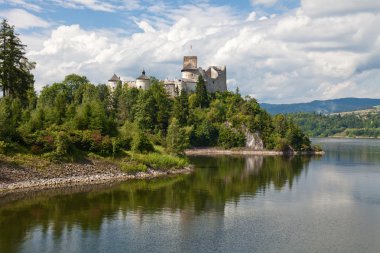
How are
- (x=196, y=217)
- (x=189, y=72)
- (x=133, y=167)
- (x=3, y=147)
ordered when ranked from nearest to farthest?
(x=196, y=217)
(x=3, y=147)
(x=133, y=167)
(x=189, y=72)

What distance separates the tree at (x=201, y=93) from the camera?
112131 mm

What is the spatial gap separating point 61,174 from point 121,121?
45.8 m

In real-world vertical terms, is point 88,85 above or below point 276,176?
above

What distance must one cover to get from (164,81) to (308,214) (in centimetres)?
8078

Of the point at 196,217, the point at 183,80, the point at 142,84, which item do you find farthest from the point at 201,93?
the point at 196,217

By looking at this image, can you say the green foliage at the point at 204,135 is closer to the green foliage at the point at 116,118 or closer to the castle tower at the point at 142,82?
the green foliage at the point at 116,118

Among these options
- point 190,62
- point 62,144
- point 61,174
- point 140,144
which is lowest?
point 61,174

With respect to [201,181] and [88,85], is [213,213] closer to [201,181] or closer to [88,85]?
[201,181]

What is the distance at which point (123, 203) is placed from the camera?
43.9 metres

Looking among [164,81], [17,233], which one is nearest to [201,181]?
[17,233]

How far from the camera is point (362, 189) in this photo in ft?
184

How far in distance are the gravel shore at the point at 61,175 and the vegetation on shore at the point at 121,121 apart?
1449 mm

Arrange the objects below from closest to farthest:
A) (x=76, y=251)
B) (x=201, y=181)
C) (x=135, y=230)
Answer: (x=76, y=251) < (x=135, y=230) < (x=201, y=181)

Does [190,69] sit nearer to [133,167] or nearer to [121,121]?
[121,121]
